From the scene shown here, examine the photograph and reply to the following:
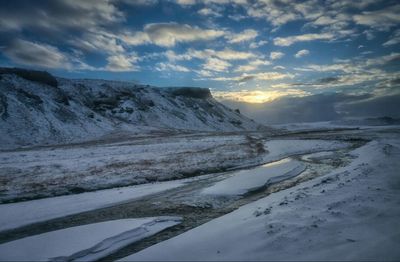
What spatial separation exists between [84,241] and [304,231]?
722cm

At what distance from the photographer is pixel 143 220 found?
12617 mm

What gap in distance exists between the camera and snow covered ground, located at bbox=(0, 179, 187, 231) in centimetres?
1382

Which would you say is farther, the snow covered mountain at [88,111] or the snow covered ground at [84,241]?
the snow covered mountain at [88,111]

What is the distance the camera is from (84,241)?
10.3m

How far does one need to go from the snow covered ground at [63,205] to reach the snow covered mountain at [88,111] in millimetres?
49328

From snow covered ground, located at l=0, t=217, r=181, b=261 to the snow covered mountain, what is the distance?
56.2 m

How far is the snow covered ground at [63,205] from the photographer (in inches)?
544

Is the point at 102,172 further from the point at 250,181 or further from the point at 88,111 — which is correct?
the point at 88,111

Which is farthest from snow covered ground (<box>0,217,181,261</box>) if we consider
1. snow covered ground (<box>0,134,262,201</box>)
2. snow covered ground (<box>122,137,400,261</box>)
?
snow covered ground (<box>0,134,262,201</box>)

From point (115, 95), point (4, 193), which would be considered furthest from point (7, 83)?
point (4, 193)

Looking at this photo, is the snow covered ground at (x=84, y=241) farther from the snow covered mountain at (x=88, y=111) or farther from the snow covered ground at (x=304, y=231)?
the snow covered mountain at (x=88, y=111)

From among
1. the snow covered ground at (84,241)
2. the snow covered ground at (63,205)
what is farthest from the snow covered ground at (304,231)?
the snow covered ground at (63,205)

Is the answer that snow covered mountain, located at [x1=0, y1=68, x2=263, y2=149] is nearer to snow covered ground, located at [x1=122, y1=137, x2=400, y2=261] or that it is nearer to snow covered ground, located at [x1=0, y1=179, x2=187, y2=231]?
snow covered ground, located at [x1=0, y1=179, x2=187, y2=231]

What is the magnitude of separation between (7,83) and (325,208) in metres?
103
